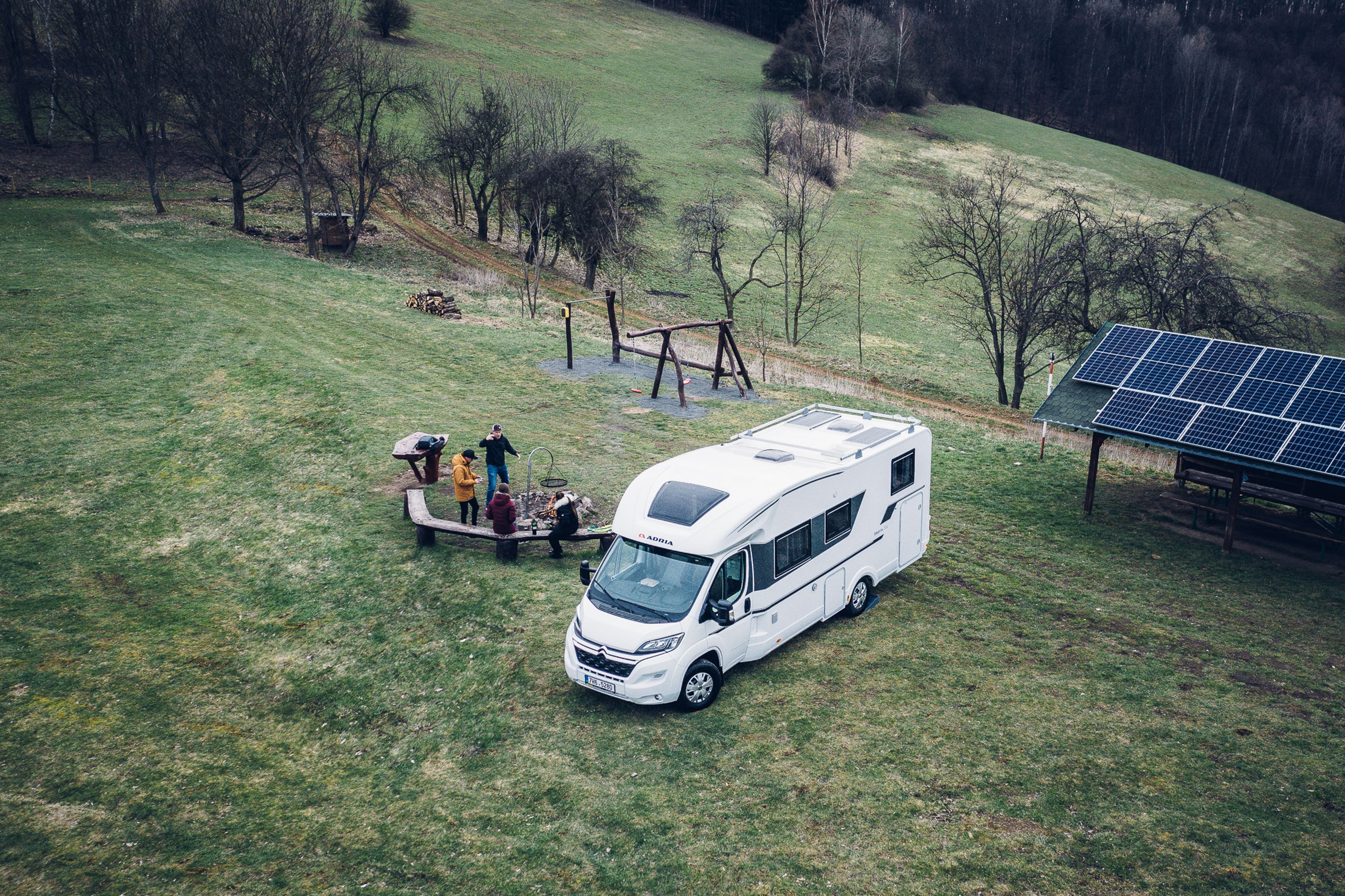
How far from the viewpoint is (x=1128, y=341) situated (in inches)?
766

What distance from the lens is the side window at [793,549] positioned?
1180 centimetres

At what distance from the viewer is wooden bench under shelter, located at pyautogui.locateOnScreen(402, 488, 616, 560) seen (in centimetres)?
1453

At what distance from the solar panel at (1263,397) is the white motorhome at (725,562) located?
7.91m

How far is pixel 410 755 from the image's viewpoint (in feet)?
34.3

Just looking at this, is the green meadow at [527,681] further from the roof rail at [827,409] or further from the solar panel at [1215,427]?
the roof rail at [827,409]

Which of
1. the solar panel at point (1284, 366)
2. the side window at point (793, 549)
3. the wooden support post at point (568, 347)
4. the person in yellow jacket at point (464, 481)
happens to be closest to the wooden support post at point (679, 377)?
the wooden support post at point (568, 347)

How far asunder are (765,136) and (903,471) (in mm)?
58258

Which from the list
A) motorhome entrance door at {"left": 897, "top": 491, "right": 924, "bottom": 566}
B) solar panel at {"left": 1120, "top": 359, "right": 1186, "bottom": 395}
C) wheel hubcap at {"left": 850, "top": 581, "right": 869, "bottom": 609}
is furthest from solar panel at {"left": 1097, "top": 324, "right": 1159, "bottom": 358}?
wheel hubcap at {"left": 850, "top": 581, "right": 869, "bottom": 609}

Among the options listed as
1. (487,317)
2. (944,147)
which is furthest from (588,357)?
(944,147)

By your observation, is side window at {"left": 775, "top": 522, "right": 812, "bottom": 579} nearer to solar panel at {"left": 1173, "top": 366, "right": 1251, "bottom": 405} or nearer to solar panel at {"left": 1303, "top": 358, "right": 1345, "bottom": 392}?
solar panel at {"left": 1173, "top": 366, "right": 1251, "bottom": 405}

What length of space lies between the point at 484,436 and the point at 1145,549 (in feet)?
47.7

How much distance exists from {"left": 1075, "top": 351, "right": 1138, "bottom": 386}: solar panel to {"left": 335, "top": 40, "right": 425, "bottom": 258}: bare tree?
33.0 meters

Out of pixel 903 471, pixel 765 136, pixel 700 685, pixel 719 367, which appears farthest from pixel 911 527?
pixel 765 136

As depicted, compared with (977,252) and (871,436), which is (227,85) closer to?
(977,252)
